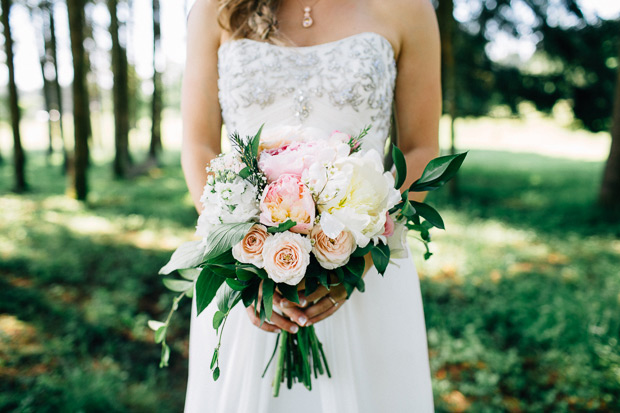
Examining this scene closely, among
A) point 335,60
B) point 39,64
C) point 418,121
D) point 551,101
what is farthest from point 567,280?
point 39,64

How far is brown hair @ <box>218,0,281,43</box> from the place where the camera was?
6.24ft

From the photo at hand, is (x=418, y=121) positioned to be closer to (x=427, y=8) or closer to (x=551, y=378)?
(x=427, y=8)

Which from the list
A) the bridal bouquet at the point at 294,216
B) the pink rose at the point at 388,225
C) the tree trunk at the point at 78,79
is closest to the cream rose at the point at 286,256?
the bridal bouquet at the point at 294,216

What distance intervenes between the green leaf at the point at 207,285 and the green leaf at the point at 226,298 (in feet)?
0.08

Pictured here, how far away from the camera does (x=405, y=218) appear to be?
147 centimetres

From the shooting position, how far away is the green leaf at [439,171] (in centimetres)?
134

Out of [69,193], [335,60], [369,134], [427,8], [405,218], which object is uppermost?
[427,8]

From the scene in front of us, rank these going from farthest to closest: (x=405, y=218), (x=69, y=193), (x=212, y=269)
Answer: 1. (x=69, y=193)
2. (x=405, y=218)
3. (x=212, y=269)

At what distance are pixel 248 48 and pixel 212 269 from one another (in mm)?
1069

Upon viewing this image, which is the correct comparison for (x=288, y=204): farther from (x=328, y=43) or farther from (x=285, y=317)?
(x=328, y=43)

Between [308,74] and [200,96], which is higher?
[308,74]

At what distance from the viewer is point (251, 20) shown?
1.91 meters

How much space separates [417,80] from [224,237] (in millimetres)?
1251

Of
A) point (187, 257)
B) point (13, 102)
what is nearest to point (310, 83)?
point (187, 257)
